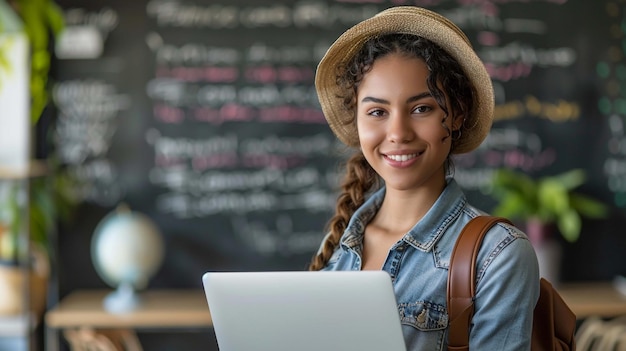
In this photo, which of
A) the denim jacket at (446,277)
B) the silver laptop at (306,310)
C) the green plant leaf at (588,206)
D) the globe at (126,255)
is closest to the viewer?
the silver laptop at (306,310)

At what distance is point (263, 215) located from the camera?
3289 mm

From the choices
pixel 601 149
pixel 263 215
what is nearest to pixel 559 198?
pixel 601 149

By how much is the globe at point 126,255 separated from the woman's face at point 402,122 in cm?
189

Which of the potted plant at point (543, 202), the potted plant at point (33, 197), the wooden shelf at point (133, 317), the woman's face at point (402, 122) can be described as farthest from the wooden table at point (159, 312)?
the woman's face at point (402, 122)

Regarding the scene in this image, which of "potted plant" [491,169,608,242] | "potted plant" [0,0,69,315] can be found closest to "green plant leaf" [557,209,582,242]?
"potted plant" [491,169,608,242]

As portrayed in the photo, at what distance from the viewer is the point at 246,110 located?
10.7 feet

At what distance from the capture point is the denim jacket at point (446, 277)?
3.76 feet

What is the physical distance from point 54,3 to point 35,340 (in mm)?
1195

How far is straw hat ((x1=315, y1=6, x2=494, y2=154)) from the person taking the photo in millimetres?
1273

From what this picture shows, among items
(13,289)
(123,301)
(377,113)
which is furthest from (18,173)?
(377,113)

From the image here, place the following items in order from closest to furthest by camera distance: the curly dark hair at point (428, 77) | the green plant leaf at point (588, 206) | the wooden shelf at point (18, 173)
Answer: the curly dark hair at point (428, 77)
the wooden shelf at point (18, 173)
the green plant leaf at point (588, 206)

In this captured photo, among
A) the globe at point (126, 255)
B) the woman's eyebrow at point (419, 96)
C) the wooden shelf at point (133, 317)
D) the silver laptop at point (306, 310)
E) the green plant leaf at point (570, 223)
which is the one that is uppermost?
the woman's eyebrow at point (419, 96)

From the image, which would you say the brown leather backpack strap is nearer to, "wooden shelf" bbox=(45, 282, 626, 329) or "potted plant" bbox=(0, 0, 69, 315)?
"wooden shelf" bbox=(45, 282, 626, 329)

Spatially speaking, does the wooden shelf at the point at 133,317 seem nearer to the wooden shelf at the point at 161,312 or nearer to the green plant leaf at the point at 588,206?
the wooden shelf at the point at 161,312
